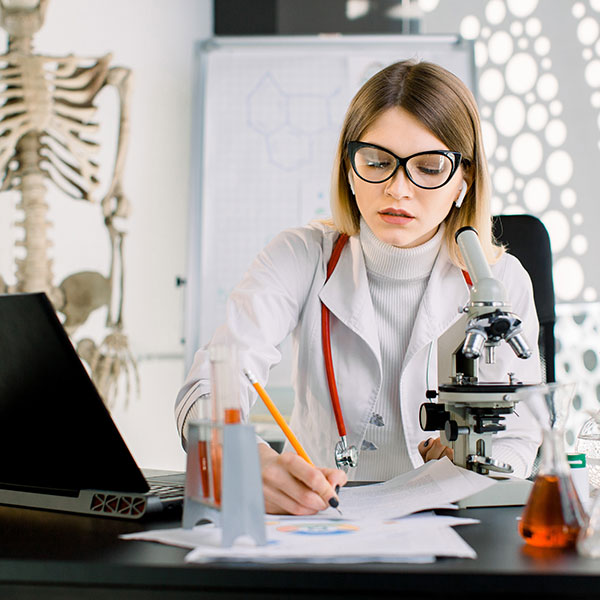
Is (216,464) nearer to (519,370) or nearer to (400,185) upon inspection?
(400,185)

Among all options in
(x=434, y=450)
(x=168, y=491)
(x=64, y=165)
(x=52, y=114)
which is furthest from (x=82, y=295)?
(x=168, y=491)

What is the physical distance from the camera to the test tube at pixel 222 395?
2.47ft

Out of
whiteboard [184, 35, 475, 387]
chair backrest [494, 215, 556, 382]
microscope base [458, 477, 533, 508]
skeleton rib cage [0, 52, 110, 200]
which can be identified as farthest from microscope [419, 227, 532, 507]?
skeleton rib cage [0, 52, 110, 200]

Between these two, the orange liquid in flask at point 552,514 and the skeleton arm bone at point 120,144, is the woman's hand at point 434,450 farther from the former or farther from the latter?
the skeleton arm bone at point 120,144

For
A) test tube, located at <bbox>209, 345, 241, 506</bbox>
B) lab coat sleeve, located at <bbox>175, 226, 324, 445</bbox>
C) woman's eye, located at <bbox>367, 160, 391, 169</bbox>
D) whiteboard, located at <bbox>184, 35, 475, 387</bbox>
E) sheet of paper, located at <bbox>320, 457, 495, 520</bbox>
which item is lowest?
sheet of paper, located at <bbox>320, 457, 495, 520</bbox>

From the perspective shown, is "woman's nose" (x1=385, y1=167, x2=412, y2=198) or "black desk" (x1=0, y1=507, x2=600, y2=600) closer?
"black desk" (x1=0, y1=507, x2=600, y2=600)

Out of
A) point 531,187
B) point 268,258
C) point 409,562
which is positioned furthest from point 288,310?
point 531,187

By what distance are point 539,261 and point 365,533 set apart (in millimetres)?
1168

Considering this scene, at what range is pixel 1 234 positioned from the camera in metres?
3.08

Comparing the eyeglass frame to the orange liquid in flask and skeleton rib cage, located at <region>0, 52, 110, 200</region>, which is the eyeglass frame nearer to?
the orange liquid in flask

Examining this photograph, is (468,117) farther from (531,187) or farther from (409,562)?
(531,187)

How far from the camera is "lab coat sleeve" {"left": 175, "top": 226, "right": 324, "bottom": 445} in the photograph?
4.48ft

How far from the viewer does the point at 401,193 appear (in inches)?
52.7

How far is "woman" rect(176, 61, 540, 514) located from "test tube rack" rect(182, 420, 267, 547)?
21.1 inches
